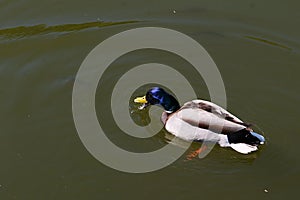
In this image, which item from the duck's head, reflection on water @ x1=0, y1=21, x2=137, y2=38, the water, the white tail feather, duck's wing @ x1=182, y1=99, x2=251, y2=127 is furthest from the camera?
reflection on water @ x1=0, y1=21, x2=137, y2=38

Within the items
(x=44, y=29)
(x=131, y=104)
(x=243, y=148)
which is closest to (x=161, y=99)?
(x=131, y=104)

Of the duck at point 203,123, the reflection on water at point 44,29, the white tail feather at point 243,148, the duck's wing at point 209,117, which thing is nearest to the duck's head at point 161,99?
the duck at point 203,123

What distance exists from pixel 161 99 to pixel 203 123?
30.8 inches

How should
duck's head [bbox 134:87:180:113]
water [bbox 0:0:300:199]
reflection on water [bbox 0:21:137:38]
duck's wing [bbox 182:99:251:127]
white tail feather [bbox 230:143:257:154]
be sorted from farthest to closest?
reflection on water [bbox 0:21:137:38] → duck's head [bbox 134:87:180:113] → duck's wing [bbox 182:99:251:127] → white tail feather [bbox 230:143:257:154] → water [bbox 0:0:300:199]

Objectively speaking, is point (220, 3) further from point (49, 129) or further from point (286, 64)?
point (49, 129)

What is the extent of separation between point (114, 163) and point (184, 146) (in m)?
0.99

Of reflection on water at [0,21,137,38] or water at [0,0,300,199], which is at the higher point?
reflection on water at [0,21,137,38]

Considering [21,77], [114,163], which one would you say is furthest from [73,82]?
[114,163]

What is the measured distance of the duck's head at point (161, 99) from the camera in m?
7.98

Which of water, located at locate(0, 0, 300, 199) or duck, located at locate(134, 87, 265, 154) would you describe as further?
duck, located at locate(134, 87, 265, 154)

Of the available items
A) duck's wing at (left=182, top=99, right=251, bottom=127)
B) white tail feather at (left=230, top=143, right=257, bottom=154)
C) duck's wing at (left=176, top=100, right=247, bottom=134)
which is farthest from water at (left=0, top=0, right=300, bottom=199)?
duck's wing at (left=182, top=99, right=251, bottom=127)

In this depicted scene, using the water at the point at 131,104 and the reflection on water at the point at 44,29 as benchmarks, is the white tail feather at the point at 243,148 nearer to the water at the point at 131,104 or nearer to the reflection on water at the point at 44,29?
the water at the point at 131,104

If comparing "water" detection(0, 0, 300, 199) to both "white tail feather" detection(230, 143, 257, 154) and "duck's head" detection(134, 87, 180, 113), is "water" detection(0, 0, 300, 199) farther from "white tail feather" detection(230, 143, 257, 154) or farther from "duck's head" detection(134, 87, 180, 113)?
A: "duck's head" detection(134, 87, 180, 113)

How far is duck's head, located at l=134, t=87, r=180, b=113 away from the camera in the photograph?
7.98 m
